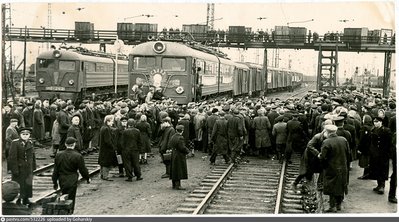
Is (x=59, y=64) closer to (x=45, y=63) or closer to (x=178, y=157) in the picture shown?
(x=45, y=63)

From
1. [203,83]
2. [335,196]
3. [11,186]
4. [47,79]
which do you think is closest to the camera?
[11,186]

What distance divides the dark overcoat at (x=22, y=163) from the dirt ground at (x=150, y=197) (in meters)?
0.98

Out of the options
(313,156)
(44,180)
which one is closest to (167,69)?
(44,180)

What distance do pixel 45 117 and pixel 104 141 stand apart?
5834 millimetres

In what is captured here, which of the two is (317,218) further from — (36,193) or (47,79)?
(47,79)

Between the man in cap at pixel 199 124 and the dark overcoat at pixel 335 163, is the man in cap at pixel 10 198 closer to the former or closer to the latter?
the dark overcoat at pixel 335 163

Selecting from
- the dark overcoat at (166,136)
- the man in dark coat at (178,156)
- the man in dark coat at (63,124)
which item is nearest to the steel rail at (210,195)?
the man in dark coat at (178,156)

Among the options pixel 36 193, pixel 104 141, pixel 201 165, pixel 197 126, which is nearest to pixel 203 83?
pixel 197 126

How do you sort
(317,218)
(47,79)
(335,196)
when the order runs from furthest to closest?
(47,79) → (335,196) → (317,218)

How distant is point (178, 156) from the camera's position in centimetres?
1054

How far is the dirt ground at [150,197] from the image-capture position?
9.13 m

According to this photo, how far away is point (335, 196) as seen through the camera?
29.6ft

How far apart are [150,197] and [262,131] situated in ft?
16.6

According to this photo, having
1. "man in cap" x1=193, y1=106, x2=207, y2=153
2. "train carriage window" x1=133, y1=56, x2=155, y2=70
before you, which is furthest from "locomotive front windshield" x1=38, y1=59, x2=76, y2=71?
"man in cap" x1=193, y1=106, x2=207, y2=153
